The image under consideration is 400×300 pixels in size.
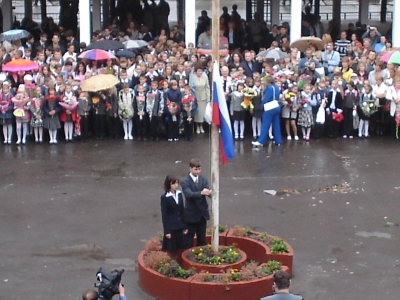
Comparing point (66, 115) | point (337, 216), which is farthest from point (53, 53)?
point (337, 216)

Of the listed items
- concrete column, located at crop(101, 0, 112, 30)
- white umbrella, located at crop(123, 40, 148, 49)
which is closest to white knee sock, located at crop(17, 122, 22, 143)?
white umbrella, located at crop(123, 40, 148, 49)

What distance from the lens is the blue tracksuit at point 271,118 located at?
1834 cm

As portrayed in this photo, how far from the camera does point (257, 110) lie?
19156mm

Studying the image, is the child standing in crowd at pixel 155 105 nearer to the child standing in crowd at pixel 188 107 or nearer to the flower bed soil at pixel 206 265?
the child standing in crowd at pixel 188 107

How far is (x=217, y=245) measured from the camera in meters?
10.7

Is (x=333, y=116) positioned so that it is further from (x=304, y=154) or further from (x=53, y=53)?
(x=53, y=53)

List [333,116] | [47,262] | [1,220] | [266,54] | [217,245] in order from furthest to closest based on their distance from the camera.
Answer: [266,54]
[333,116]
[1,220]
[47,262]
[217,245]

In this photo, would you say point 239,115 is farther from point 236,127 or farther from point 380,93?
point 380,93

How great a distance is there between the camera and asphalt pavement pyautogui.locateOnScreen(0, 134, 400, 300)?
10.9 metres

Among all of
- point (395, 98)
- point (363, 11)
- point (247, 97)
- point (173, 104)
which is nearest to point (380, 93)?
point (395, 98)

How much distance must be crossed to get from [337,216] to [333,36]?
1617 cm

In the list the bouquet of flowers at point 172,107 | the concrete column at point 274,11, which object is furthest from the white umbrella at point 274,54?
the concrete column at point 274,11

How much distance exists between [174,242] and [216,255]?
1.98 feet

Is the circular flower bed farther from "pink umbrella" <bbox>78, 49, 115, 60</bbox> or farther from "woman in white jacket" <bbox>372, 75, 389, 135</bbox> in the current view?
"pink umbrella" <bbox>78, 49, 115, 60</bbox>
